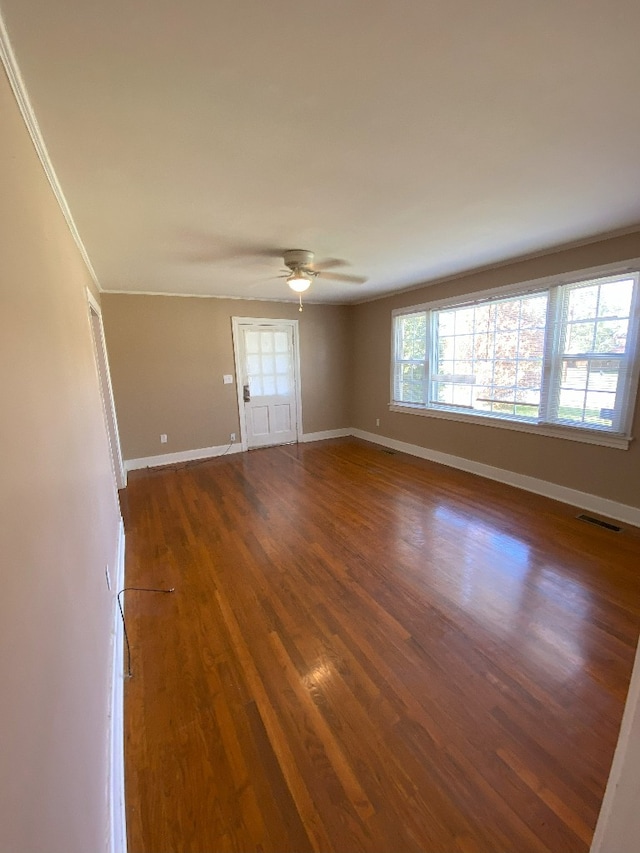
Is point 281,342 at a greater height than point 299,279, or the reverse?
point 299,279

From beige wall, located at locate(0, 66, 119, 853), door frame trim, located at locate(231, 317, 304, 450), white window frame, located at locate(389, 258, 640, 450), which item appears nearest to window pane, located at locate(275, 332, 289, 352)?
door frame trim, located at locate(231, 317, 304, 450)

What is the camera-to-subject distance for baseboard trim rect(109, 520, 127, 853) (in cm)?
110

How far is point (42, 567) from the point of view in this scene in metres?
0.86

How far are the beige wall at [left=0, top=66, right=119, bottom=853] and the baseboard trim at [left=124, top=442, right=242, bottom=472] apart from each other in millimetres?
3396

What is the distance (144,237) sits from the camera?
2553mm

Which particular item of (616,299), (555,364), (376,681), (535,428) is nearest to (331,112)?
Answer: (376,681)

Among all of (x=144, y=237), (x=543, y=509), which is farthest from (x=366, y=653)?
(x=144, y=237)

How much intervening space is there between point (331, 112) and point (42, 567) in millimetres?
1787

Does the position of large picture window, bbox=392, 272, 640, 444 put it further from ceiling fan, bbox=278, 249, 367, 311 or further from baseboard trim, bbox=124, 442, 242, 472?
baseboard trim, bbox=124, 442, 242, 472

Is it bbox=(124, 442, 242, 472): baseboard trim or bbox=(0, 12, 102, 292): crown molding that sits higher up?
bbox=(0, 12, 102, 292): crown molding

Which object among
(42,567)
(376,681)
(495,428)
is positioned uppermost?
(42,567)

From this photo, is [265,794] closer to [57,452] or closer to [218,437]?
[57,452]

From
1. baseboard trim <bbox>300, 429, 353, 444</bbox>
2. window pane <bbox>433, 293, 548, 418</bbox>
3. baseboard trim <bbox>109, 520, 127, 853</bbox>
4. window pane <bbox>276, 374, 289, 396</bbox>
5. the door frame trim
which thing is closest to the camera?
baseboard trim <bbox>109, 520, 127, 853</bbox>

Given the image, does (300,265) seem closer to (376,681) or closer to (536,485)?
(376,681)
